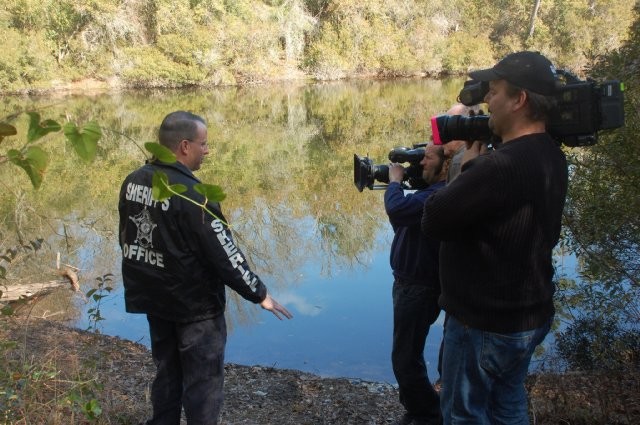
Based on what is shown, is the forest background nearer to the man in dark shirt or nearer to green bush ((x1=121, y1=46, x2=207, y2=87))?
green bush ((x1=121, y1=46, x2=207, y2=87))

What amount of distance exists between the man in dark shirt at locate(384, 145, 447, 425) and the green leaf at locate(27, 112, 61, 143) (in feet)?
5.26

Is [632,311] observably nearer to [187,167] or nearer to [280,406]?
[280,406]

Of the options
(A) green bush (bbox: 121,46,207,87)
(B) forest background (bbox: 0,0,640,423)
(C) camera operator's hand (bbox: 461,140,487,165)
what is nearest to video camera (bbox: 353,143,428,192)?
(C) camera operator's hand (bbox: 461,140,487,165)

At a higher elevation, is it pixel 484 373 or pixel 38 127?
pixel 38 127

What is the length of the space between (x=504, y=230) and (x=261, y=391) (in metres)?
2.78

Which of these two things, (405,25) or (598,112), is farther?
(405,25)

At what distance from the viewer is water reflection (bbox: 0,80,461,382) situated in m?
5.34

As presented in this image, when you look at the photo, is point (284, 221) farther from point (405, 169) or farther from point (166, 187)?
point (166, 187)

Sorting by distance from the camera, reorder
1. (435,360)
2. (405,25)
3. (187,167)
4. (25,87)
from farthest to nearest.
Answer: (405,25) < (25,87) < (435,360) < (187,167)

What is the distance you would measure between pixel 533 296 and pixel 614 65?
2306 mm

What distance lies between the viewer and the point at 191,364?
7.94 ft

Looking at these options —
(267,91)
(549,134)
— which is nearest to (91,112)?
(267,91)

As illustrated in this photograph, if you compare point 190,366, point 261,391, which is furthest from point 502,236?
point 261,391

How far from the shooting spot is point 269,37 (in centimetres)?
2869
